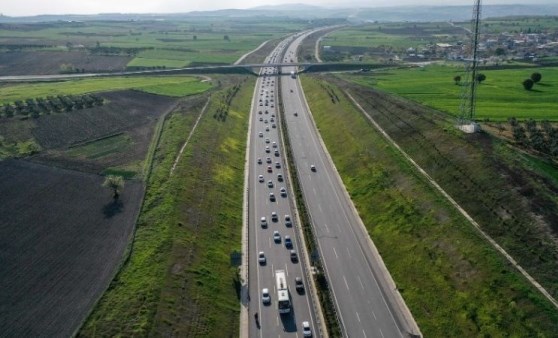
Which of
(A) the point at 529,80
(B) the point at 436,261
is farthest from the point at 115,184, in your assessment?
(A) the point at 529,80

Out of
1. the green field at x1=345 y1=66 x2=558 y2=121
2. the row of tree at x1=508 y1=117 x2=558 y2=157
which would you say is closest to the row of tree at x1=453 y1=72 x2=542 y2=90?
the green field at x1=345 y1=66 x2=558 y2=121

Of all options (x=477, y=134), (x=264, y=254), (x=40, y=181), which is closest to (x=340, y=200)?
(x=264, y=254)

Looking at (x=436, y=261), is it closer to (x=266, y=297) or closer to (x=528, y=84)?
(x=266, y=297)

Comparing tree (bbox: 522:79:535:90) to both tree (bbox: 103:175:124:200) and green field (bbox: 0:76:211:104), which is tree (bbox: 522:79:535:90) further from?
tree (bbox: 103:175:124:200)

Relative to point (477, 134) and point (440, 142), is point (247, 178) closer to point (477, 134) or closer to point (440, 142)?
point (440, 142)

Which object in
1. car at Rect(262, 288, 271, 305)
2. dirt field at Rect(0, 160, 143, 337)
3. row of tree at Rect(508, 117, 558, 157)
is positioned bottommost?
car at Rect(262, 288, 271, 305)

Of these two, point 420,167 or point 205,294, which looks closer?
point 205,294
